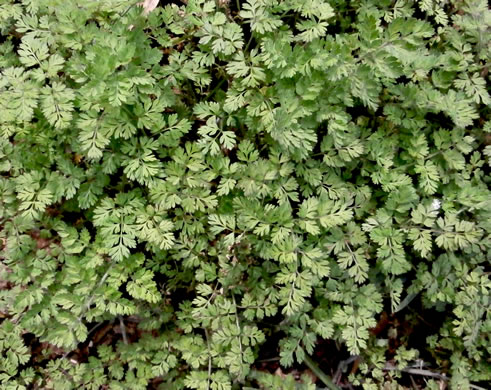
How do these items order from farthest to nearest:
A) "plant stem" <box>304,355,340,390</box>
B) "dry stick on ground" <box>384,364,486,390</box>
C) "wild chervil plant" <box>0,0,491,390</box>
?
"dry stick on ground" <box>384,364,486,390</box> → "plant stem" <box>304,355,340,390</box> → "wild chervil plant" <box>0,0,491,390</box>

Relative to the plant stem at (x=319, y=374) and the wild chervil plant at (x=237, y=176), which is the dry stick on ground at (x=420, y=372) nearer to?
the wild chervil plant at (x=237, y=176)

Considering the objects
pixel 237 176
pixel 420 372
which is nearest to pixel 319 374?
pixel 420 372

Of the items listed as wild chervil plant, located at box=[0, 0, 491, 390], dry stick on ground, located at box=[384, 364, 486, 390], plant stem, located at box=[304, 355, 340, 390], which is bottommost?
dry stick on ground, located at box=[384, 364, 486, 390]

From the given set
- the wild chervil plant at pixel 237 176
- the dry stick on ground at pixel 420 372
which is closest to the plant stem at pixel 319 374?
the wild chervil plant at pixel 237 176

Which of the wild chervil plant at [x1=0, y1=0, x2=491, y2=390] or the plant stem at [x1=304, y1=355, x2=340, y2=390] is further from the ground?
the wild chervil plant at [x1=0, y1=0, x2=491, y2=390]

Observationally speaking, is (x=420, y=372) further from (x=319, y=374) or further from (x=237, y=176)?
(x=237, y=176)

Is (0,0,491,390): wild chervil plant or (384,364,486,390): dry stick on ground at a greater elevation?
(0,0,491,390): wild chervil plant

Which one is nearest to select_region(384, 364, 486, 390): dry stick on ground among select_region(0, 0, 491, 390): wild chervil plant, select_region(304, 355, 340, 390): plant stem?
select_region(0, 0, 491, 390): wild chervil plant

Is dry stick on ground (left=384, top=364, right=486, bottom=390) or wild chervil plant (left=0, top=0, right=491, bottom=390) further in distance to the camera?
dry stick on ground (left=384, top=364, right=486, bottom=390)

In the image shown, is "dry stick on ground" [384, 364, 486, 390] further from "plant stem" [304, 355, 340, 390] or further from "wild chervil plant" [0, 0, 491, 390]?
"plant stem" [304, 355, 340, 390]

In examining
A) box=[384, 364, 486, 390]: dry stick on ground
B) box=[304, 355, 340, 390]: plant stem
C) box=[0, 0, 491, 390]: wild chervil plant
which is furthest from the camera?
box=[384, 364, 486, 390]: dry stick on ground
